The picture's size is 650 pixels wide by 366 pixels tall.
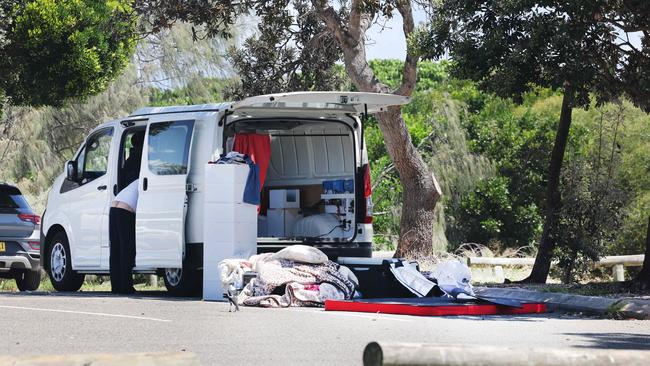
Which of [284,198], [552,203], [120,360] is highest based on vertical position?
[284,198]

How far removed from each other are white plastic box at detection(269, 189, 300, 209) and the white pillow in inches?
80.6

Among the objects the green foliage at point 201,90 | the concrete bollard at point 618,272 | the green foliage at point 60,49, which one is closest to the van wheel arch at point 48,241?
the green foliage at point 60,49

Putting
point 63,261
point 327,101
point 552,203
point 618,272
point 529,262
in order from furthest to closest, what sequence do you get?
point 529,262 < point 618,272 < point 552,203 < point 63,261 < point 327,101

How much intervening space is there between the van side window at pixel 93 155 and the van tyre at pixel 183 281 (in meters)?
2.02

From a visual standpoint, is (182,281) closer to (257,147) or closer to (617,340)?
(257,147)

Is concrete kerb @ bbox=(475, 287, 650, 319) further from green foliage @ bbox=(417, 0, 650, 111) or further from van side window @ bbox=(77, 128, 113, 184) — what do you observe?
van side window @ bbox=(77, 128, 113, 184)

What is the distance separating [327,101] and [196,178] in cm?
193

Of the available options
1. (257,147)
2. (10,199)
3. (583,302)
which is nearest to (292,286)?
(257,147)

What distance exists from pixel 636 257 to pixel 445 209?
371 inches

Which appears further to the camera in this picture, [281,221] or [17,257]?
[17,257]

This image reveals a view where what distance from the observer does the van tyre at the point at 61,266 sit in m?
17.4

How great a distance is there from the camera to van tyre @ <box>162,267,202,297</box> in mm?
15672

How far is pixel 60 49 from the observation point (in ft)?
74.4

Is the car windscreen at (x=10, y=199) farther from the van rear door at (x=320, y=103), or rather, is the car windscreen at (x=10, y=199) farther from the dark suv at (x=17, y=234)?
the van rear door at (x=320, y=103)
